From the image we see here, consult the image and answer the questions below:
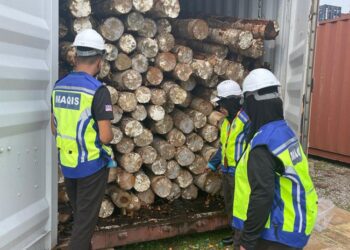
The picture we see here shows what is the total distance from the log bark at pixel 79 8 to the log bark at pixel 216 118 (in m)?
1.74

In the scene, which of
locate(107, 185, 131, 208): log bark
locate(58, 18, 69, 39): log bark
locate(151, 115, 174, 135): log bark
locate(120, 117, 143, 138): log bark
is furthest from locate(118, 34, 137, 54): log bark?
locate(107, 185, 131, 208): log bark

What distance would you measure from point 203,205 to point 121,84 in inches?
62.5

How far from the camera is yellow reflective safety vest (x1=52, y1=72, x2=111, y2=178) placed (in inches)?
107

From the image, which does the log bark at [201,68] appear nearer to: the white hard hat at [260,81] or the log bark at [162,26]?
the log bark at [162,26]

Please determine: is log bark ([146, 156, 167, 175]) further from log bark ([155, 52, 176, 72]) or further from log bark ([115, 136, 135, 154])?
log bark ([155, 52, 176, 72])

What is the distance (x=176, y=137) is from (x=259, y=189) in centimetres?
217

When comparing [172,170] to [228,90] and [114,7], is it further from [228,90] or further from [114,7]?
[114,7]

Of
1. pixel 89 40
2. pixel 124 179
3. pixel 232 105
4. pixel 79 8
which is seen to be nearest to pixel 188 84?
pixel 232 105

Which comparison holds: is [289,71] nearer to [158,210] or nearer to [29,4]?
[158,210]

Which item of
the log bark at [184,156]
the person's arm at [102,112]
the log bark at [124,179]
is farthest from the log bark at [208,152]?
the person's arm at [102,112]

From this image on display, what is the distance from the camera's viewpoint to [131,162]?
394 cm

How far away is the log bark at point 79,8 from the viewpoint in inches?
142

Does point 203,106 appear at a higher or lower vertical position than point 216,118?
higher

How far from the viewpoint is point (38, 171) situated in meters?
3.03
